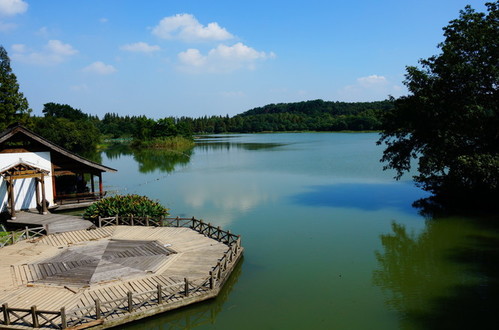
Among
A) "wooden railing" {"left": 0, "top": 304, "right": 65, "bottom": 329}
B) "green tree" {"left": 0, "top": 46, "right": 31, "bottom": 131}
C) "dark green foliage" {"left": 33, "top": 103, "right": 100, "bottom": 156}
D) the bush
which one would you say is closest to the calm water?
"wooden railing" {"left": 0, "top": 304, "right": 65, "bottom": 329}

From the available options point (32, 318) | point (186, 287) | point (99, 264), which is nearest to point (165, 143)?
point (99, 264)

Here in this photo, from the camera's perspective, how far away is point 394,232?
75.2 ft

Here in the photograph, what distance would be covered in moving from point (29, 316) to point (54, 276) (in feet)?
9.74

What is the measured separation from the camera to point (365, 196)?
32375 millimetres

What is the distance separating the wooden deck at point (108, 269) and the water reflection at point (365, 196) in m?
13.8

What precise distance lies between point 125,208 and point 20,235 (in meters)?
5.48

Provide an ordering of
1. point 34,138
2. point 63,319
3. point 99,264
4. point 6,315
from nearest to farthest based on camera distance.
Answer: point 63,319 < point 6,315 < point 99,264 < point 34,138

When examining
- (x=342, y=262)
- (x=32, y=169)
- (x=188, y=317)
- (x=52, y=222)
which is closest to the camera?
(x=188, y=317)

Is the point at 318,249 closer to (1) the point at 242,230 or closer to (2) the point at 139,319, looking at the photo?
(1) the point at 242,230

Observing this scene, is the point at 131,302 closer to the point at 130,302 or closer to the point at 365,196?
the point at 130,302

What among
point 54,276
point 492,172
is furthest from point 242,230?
point 492,172

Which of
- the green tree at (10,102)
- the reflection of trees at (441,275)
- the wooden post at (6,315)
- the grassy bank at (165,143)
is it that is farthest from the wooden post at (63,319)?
the grassy bank at (165,143)

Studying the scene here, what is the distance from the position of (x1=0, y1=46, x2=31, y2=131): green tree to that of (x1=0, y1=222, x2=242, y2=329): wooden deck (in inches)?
1381

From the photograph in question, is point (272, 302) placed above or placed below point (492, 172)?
below
